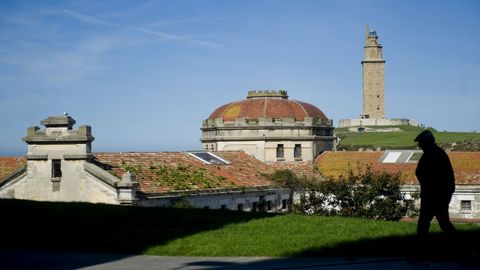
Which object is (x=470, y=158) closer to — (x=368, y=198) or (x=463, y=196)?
(x=463, y=196)

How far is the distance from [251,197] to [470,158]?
51.4 feet

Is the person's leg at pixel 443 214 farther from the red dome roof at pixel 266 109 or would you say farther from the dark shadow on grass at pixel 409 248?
the red dome roof at pixel 266 109

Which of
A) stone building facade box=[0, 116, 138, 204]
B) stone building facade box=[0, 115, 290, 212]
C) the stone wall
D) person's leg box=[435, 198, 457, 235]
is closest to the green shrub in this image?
the stone wall

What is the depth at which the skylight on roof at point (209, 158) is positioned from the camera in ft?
137

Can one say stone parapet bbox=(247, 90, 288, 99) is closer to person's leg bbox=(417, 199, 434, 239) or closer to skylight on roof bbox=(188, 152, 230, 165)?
skylight on roof bbox=(188, 152, 230, 165)

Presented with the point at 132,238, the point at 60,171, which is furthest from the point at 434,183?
the point at 60,171

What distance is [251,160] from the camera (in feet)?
149

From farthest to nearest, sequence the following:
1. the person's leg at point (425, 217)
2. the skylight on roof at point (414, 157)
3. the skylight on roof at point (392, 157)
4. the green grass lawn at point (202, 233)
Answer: the skylight on roof at point (392, 157)
the skylight on roof at point (414, 157)
the green grass lawn at point (202, 233)
the person's leg at point (425, 217)

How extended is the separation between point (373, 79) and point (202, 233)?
112m

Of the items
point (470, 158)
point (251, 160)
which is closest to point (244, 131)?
point (251, 160)

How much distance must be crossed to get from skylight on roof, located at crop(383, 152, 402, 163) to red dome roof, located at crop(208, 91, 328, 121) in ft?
18.8

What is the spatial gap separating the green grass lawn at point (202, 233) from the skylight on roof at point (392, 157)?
28.2 metres

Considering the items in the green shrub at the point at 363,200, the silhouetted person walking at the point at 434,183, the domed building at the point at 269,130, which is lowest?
the green shrub at the point at 363,200

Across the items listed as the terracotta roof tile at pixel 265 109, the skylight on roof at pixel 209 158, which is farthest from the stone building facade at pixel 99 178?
the terracotta roof tile at pixel 265 109
